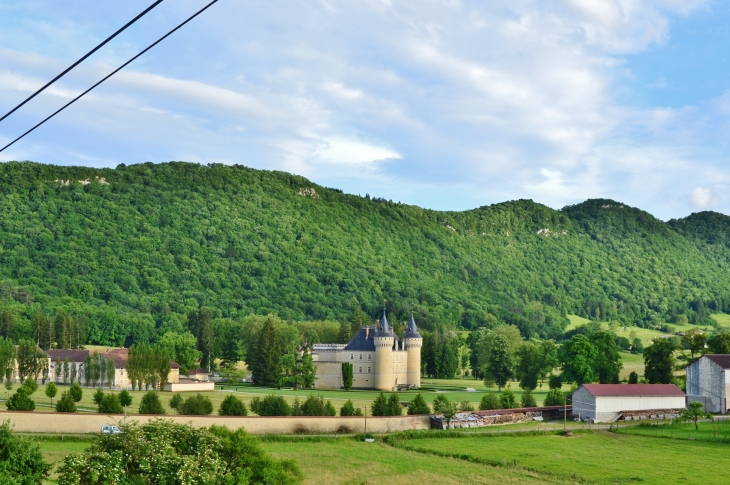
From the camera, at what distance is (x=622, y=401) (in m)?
65.5

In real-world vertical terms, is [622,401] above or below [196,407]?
above

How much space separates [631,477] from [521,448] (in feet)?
33.5

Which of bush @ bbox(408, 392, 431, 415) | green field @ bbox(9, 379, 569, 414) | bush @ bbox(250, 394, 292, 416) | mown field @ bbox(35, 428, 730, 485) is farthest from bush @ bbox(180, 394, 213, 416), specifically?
bush @ bbox(408, 392, 431, 415)

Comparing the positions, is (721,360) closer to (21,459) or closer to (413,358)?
(413,358)

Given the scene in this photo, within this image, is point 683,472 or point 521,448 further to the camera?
point 521,448

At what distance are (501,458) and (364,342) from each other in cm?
4874

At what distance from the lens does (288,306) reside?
170500 millimetres

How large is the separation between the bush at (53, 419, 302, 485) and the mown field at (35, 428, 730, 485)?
18.3ft

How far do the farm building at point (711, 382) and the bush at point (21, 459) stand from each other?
5545 cm

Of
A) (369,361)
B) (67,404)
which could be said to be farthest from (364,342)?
(67,404)

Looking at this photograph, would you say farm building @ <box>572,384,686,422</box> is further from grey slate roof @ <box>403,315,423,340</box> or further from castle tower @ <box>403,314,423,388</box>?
grey slate roof @ <box>403,315,423,340</box>

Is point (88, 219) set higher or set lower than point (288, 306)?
higher

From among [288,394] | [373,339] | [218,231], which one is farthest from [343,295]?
[288,394]

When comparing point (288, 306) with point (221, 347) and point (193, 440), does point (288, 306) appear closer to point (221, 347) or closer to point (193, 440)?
point (221, 347)
